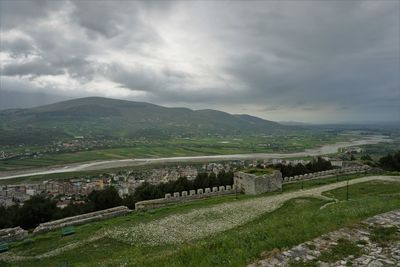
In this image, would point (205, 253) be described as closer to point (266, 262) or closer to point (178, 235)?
point (266, 262)

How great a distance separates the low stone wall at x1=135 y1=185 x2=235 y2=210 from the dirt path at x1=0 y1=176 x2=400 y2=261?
21.9 ft

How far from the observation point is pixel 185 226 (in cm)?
2005

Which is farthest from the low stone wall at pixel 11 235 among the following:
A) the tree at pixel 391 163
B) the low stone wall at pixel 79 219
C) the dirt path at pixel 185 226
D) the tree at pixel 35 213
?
the tree at pixel 391 163

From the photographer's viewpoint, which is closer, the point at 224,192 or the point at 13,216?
the point at 13,216

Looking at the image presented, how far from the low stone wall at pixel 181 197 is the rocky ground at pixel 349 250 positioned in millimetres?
23242

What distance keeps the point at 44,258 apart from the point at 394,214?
16.7m

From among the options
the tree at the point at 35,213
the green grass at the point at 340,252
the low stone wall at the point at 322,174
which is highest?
the green grass at the point at 340,252

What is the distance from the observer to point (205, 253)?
8406 mm

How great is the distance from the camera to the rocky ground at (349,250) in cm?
640

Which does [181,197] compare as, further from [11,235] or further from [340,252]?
[340,252]

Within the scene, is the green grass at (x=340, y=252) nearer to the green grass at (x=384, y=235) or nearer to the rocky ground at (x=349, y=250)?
the rocky ground at (x=349, y=250)

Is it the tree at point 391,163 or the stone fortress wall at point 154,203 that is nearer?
the stone fortress wall at point 154,203

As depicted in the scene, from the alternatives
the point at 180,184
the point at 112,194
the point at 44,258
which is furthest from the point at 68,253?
the point at 180,184

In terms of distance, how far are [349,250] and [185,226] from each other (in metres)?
14.3
